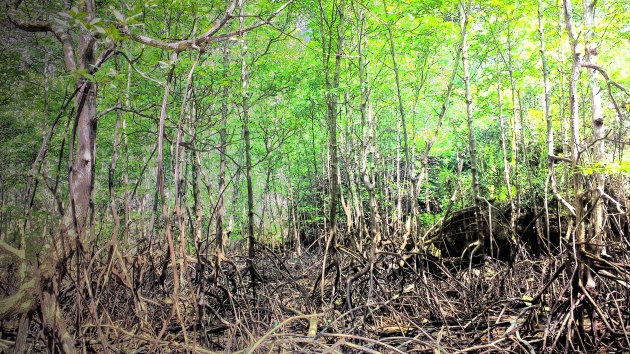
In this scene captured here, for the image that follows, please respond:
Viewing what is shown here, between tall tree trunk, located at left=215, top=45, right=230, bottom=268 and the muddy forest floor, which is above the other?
tall tree trunk, located at left=215, top=45, right=230, bottom=268

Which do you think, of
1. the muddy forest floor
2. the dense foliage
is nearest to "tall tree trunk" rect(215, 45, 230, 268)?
the dense foliage

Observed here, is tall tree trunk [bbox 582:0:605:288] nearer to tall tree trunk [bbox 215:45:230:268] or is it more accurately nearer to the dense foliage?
the dense foliage

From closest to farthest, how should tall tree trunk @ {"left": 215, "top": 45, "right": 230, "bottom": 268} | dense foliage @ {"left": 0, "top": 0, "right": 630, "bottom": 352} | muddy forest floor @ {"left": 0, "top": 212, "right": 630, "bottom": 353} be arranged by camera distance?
dense foliage @ {"left": 0, "top": 0, "right": 630, "bottom": 352}, muddy forest floor @ {"left": 0, "top": 212, "right": 630, "bottom": 353}, tall tree trunk @ {"left": 215, "top": 45, "right": 230, "bottom": 268}

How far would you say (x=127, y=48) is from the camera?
268 inches

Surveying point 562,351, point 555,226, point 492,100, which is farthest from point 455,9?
point 562,351

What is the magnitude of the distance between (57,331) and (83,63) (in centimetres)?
204

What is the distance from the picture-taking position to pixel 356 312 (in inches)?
152

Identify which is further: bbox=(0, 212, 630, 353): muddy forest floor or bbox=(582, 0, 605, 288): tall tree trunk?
bbox=(582, 0, 605, 288): tall tree trunk

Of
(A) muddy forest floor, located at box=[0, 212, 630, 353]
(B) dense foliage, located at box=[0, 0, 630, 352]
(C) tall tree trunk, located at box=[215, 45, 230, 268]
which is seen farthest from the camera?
(C) tall tree trunk, located at box=[215, 45, 230, 268]

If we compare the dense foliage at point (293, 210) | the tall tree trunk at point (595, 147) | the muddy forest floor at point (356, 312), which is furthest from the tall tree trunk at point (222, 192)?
the tall tree trunk at point (595, 147)

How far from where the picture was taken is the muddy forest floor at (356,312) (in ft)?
7.17

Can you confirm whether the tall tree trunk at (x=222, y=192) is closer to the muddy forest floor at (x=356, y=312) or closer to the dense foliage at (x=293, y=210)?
the dense foliage at (x=293, y=210)

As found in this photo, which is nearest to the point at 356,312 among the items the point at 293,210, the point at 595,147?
the point at 595,147

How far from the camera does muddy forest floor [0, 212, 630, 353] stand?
2.19m
